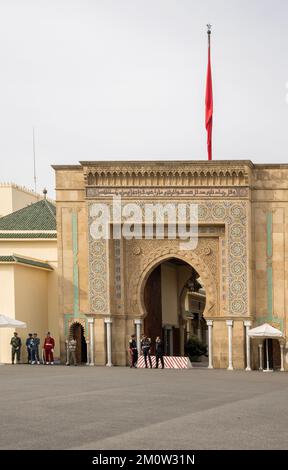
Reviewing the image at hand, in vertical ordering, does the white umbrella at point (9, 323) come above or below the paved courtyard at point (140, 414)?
above

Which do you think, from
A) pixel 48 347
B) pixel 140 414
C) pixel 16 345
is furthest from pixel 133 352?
pixel 140 414

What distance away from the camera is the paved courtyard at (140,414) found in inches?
360

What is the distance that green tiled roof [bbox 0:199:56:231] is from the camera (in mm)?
32906

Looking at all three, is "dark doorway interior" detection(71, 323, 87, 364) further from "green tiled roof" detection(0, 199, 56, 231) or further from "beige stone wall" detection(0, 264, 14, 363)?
"green tiled roof" detection(0, 199, 56, 231)

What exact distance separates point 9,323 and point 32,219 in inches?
274

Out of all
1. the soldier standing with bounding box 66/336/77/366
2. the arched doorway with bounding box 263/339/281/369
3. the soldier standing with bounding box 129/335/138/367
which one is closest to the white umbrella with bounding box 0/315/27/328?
the soldier standing with bounding box 66/336/77/366

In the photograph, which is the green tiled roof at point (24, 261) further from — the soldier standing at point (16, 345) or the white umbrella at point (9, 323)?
the soldier standing at point (16, 345)

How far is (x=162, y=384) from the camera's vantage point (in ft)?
60.4

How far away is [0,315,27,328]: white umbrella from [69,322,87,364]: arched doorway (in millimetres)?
1896

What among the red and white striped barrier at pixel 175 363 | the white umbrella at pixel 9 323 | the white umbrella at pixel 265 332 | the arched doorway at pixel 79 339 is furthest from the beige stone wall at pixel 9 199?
the white umbrella at pixel 265 332

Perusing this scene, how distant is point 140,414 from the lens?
38.9 ft

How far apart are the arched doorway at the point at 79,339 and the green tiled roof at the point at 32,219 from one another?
451 cm

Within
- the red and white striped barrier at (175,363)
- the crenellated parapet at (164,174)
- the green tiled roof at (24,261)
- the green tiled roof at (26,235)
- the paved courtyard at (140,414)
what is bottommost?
the red and white striped barrier at (175,363)
